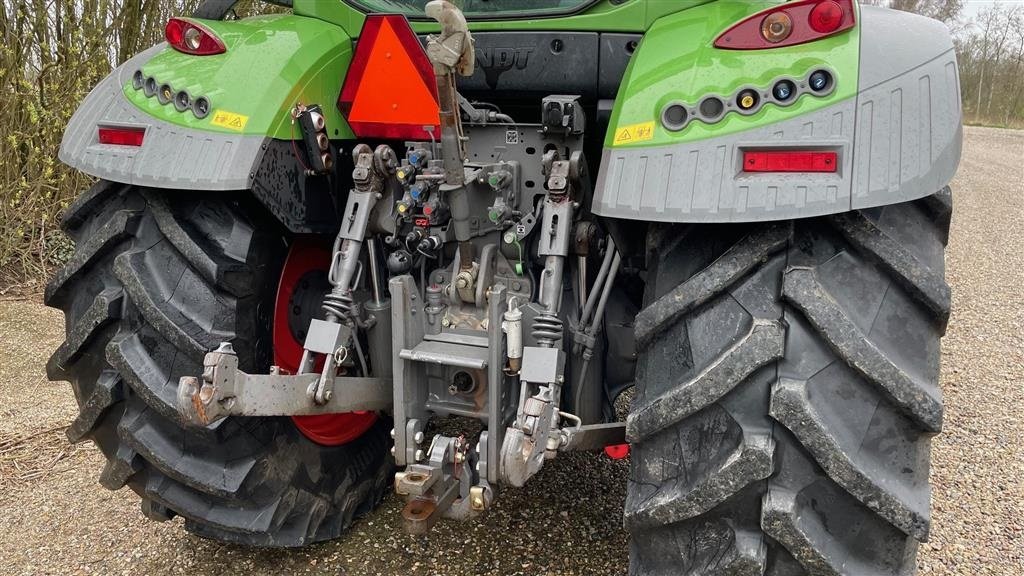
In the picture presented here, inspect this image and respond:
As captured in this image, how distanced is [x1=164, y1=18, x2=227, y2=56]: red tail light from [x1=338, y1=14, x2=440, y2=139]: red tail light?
48 centimetres

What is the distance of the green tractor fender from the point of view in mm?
2039

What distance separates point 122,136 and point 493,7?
3.83 feet

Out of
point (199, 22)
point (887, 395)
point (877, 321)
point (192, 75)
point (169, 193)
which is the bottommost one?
point (887, 395)

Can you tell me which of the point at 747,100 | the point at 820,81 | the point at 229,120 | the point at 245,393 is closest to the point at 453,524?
the point at 245,393

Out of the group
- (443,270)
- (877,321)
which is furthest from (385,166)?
(877,321)

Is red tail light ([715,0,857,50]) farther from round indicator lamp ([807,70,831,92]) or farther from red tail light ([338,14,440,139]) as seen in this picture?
red tail light ([338,14,440,139])

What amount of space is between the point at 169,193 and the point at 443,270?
2.64 ft

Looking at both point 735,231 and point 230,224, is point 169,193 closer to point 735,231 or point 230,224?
point 230,224

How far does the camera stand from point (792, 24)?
1709 millimetres

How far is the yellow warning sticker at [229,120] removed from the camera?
2051 mm

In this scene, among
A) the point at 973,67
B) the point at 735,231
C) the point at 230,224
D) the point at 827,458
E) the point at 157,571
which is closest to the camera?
the point at 827,458

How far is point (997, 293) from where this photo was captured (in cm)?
660

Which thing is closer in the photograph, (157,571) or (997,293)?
(157,571)

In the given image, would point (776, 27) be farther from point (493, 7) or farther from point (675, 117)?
point (493, 7)
